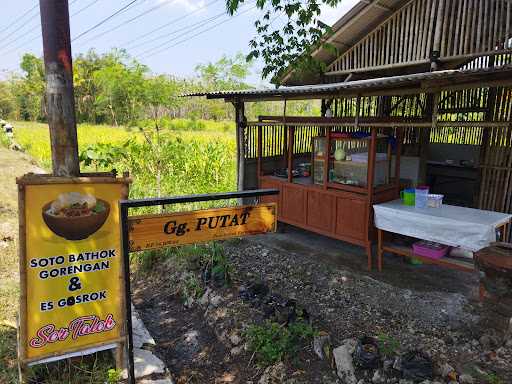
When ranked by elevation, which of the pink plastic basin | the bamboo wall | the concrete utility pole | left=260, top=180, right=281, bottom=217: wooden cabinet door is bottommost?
the pink plastic basin

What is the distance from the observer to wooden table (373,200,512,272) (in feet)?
16.8

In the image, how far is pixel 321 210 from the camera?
7215 millimetres

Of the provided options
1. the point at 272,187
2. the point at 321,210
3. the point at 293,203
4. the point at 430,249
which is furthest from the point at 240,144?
the point at 430,249

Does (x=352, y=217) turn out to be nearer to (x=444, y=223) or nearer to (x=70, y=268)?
(x=444, y=223)

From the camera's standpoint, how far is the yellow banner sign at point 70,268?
3410 millimetres

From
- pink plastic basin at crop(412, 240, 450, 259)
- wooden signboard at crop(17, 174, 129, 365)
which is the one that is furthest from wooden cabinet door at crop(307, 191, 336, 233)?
wooden signboard at crop(17, 174, 129, 365)

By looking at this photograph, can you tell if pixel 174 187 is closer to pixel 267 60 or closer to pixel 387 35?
pixel 267 60

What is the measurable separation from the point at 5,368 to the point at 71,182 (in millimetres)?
2254

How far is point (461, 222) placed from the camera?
5176mm

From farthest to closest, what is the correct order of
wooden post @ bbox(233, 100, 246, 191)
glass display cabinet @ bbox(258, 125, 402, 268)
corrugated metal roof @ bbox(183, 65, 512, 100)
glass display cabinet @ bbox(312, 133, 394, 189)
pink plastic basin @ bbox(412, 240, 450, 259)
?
wooden post @ bbox(233, 100, 246, 191), glass display cabinet @ bbox(312, 133, 394, 189), glass display cabinet @ bbox(258, 125, 402, 268), pink plastic basin @ bbox(412, 240, 450, 259), corrugated metal roof @ bbox(183, 65, 512, 100)

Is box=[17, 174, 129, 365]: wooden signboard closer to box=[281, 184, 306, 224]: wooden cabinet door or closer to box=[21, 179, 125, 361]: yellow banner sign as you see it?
box=[21, 179, 125, 361]: yellow banner sign

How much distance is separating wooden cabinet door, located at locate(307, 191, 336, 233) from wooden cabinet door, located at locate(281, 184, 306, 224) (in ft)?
0.52

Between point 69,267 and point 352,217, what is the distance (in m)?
4.60

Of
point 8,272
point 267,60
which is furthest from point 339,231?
point 8,272
